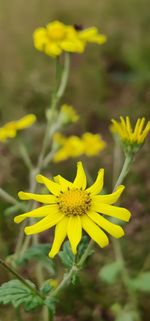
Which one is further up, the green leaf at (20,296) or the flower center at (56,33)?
the flower center at (56,33)

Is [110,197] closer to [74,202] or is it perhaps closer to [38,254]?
[74,202]

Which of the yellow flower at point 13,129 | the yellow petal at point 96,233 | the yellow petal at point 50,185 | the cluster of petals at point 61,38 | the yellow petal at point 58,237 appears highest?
the cluster of petals at point 61,38

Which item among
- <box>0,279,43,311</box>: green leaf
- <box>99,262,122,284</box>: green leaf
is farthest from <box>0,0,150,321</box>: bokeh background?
<box>0,279,43,311</box>: green leaf

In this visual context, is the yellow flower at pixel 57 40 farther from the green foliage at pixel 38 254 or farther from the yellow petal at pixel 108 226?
the yellow petal at pixel 108 226

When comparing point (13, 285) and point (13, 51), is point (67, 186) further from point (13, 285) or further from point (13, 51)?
point (13, 51)

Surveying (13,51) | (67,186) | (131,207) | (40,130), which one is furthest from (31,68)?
(67,186)

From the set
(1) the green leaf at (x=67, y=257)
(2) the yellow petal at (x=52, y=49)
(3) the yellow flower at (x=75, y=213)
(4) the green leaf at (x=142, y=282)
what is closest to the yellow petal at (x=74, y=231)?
(3) the yellow flower at (x=75, y=213)

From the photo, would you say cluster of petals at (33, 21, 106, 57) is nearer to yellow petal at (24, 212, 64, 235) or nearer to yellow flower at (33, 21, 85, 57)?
yellow flower at (33, 21, 85, 57)
